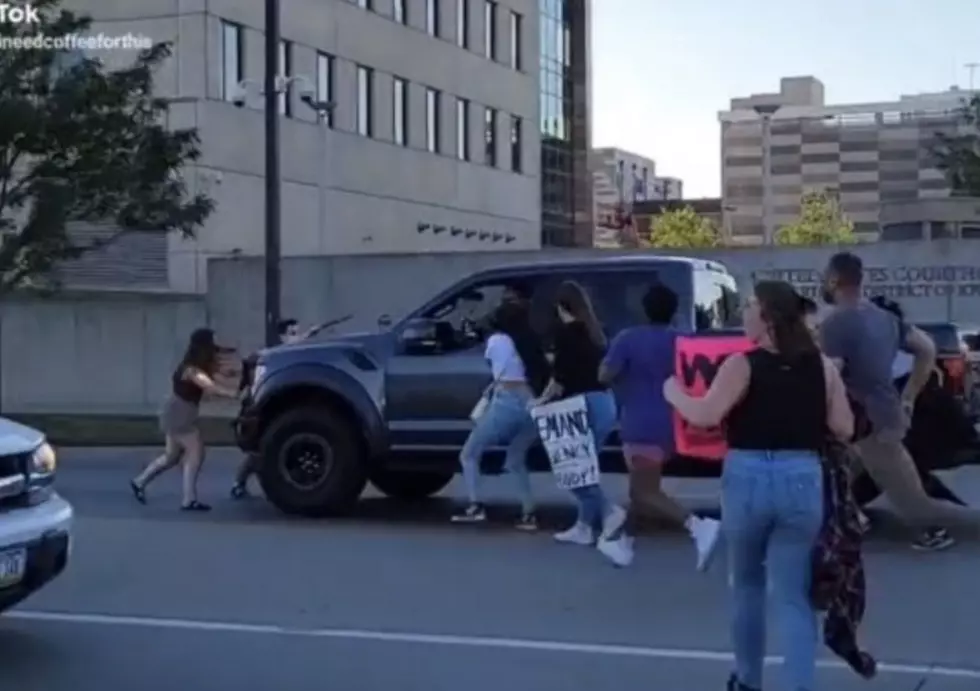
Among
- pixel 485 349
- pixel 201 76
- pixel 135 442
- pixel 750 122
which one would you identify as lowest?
pixel 135 442

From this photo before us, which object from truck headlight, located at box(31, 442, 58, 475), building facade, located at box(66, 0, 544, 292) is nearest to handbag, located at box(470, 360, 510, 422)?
truck headlight, located at box(31, 442, 58, 475)

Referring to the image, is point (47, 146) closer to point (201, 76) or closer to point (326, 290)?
point (326, 290)

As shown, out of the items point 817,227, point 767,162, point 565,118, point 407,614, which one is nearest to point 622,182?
point 767,162

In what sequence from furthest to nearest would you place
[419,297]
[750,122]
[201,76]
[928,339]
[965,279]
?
[750,122]
[201,76]
[419,297]
[965,279]
[928,339]

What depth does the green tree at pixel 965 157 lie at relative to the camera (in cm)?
3756

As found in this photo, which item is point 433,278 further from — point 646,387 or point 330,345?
point 646,387

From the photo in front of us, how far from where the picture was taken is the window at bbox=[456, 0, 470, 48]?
49.9m

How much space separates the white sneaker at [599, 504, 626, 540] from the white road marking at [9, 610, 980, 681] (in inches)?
102

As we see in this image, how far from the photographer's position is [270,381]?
14594 millimetres

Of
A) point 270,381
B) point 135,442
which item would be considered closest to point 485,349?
point 270,381

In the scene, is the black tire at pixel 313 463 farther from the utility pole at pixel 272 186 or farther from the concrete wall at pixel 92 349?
the concrete wall at pixel 92 349

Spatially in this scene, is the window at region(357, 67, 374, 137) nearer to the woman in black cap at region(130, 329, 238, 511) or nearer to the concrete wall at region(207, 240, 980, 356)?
the concrete wall at region(207, 240, 980, 356)

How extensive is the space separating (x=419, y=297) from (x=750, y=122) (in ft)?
543

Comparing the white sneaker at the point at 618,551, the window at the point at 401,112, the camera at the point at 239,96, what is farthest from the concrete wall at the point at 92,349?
the white sneaker at the point at 618,551
